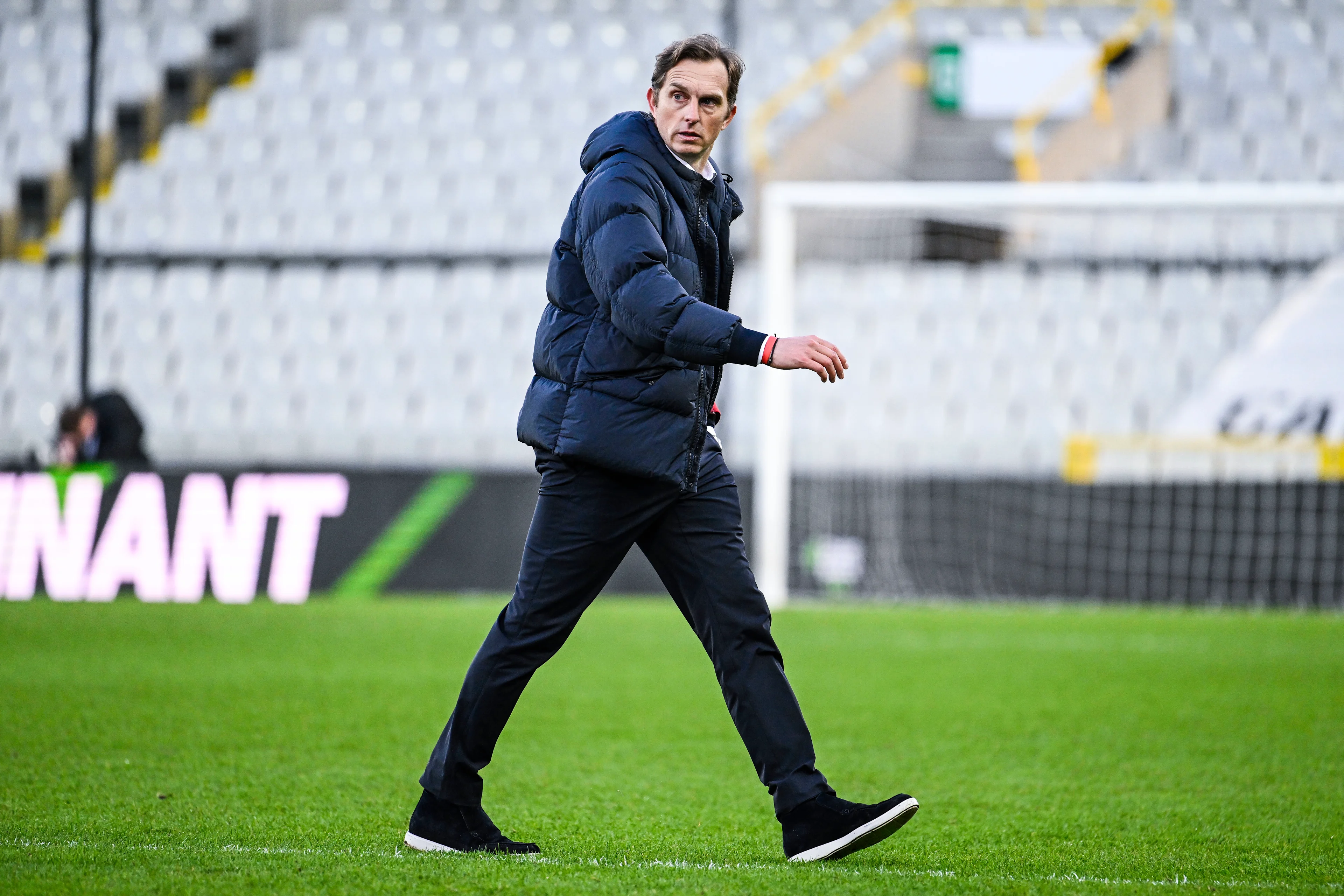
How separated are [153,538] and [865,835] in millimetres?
7807

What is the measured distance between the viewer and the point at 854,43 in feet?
45.4

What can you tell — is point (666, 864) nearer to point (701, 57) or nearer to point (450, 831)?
point (450, 831)

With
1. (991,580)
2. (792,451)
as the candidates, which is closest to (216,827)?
(991,580)

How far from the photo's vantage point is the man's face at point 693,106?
274 cm

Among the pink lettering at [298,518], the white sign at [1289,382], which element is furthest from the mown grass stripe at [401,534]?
the white sign at [1289,382]

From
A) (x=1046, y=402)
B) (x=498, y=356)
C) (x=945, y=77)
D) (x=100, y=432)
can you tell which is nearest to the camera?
(x=100, y=432)

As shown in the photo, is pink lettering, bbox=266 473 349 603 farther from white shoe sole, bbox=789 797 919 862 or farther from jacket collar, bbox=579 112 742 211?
white shoe sole, bbox=789 797 919 862

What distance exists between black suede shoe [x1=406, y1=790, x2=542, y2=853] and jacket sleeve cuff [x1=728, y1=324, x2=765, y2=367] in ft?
3.23

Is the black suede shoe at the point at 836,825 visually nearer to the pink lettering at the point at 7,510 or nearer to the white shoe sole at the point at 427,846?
the white shoe sole at the point at 427,846

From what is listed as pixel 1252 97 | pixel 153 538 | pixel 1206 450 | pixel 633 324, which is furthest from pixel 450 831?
pixel 1252 97

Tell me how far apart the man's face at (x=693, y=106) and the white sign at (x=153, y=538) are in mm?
7321

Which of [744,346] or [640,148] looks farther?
[640,148]

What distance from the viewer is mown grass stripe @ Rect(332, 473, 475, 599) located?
9812mm

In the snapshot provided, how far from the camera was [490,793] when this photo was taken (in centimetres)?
360
